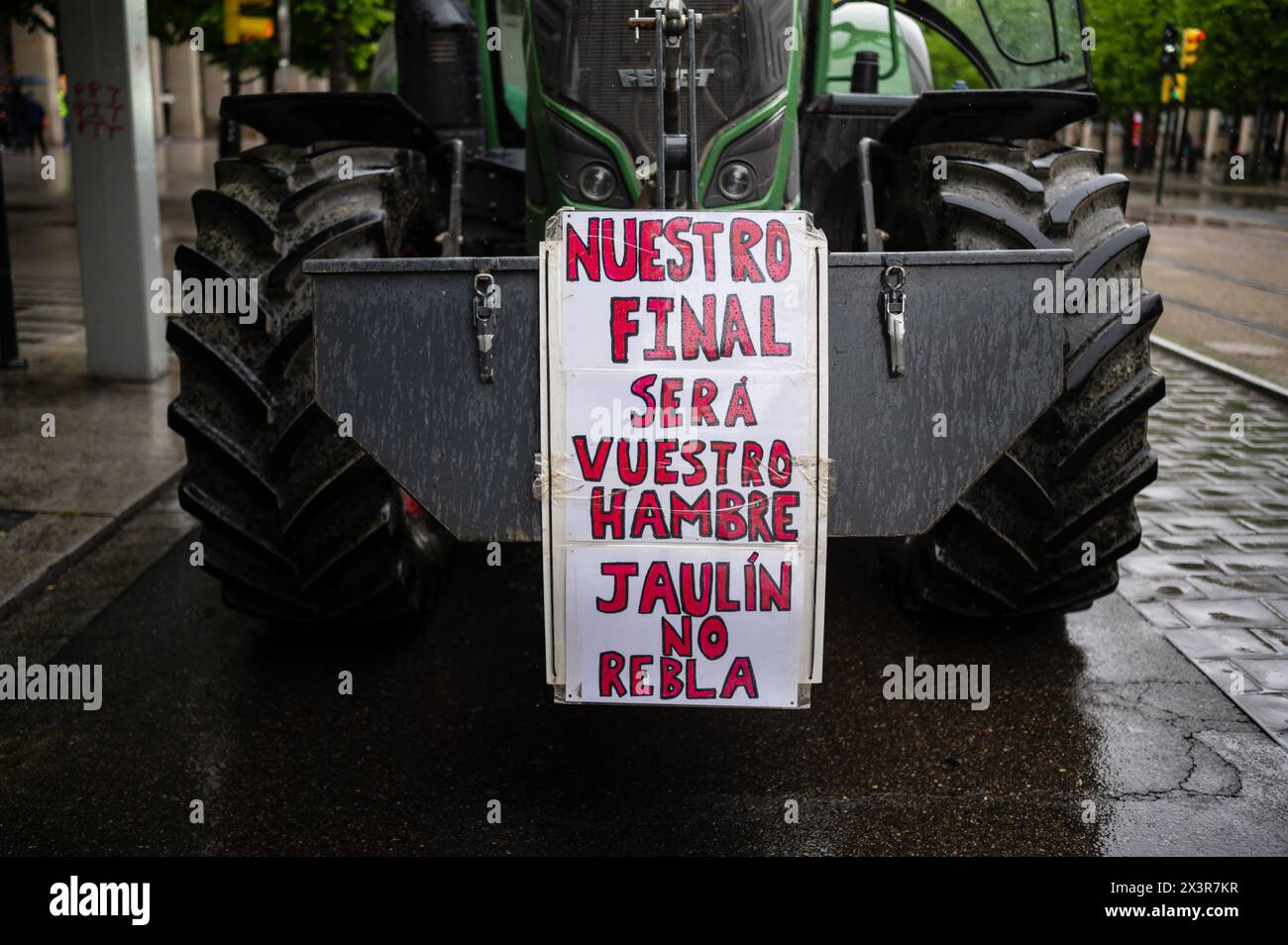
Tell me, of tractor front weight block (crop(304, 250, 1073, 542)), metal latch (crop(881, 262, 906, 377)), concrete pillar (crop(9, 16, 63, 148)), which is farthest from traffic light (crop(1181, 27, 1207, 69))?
concrete pillar (crop(9, 16, 63, 148))

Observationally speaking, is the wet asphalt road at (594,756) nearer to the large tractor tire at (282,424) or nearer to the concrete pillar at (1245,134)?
the large tractor tire at (282,424)

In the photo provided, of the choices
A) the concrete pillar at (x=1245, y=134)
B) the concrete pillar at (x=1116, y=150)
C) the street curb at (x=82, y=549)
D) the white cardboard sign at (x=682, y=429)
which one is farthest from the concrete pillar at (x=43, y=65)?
the concrete pillar at (x=1245, y=134)

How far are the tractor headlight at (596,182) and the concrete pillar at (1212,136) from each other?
196ft

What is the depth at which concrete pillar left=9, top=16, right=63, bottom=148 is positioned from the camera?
4056cm

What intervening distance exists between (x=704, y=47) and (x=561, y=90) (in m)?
0.46

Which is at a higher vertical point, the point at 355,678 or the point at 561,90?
the point at 561,90

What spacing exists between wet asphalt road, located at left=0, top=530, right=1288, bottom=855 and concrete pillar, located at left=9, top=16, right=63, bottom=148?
4101 centimetres

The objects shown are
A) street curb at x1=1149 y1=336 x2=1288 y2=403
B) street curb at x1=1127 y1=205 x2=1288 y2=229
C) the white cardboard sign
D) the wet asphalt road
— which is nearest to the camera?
the white cardboard sign

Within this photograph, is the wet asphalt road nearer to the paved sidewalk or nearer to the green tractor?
the green tractor

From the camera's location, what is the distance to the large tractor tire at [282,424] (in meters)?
4.02

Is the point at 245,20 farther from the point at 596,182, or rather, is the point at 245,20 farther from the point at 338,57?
the point at 596,182

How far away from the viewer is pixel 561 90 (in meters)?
3.98
